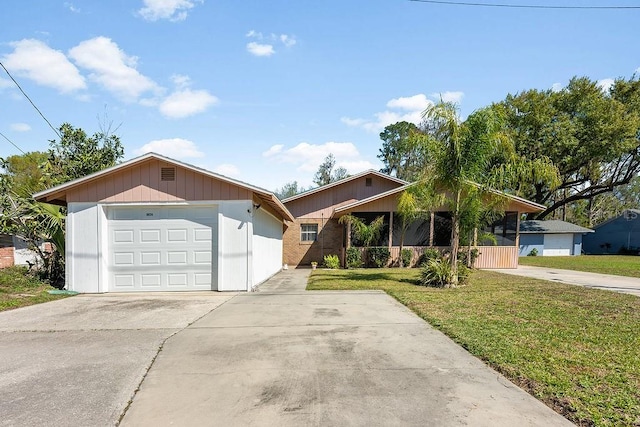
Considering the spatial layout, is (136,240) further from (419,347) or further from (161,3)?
(419,347)

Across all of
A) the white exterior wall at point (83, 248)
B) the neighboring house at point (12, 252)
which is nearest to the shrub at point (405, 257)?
the white exterior wall at point (83, 248)

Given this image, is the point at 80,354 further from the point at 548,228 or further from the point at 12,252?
the point at 548,228

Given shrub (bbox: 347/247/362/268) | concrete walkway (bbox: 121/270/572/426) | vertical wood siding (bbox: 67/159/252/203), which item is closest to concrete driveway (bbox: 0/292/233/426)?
concrete walkway (bbox: 121/270/572/426)

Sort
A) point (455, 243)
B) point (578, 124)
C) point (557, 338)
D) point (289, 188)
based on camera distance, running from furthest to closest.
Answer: point (289, 188) < point (578, 124) < point (455, 243) < point (557, 338)

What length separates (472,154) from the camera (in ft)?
32.8

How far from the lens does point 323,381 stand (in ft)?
11.6

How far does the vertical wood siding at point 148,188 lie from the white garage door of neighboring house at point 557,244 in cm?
3137

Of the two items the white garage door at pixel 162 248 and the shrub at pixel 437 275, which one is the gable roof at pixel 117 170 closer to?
the white garage door at pixel 162 248

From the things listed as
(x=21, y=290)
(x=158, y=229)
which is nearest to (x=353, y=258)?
(x=158, y=229)

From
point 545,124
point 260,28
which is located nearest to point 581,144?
point 545,124

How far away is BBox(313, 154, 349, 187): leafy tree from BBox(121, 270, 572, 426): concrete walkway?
130 ft

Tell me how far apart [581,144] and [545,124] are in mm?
2676

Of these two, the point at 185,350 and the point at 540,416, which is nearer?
the point at 540,416

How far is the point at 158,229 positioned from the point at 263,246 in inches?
139
